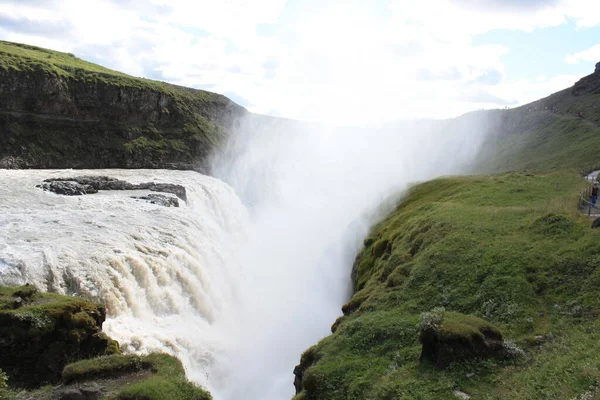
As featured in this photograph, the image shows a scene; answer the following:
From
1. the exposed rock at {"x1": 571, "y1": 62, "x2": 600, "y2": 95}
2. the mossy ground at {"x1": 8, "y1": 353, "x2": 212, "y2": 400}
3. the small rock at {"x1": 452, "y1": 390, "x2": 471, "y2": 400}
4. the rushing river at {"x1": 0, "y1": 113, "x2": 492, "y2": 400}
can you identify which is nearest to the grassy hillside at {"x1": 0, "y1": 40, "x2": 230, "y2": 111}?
the rushing river at {"x1": 0, "y1": 113, "x2": 492, "y2": 400}

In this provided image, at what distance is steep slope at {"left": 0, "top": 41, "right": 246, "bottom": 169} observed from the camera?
62.0m

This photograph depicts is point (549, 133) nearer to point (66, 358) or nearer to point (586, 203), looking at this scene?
point (586, 203)

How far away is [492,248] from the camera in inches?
867

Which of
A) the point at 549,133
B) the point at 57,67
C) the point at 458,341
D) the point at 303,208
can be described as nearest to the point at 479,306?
the point at 458,341

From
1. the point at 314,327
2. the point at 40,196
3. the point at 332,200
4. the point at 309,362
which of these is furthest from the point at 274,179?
the point at 309,362

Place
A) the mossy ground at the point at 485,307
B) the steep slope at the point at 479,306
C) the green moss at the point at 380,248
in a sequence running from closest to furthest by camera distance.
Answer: the mossy ground at the point at 485,307 < the steep slope at the point at 479,306 < the green moss at the point at 380,248

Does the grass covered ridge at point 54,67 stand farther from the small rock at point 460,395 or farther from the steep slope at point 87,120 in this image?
the small rock at point 460,395

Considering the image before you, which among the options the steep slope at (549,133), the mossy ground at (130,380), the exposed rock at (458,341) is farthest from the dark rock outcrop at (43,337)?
the steep slope at (549,133)

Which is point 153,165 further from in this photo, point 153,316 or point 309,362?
point 309,362

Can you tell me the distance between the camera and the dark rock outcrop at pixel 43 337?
16.1 meters

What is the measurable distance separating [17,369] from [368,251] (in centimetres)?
2682

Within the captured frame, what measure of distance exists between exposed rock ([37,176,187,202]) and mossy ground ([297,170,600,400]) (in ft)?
96.2

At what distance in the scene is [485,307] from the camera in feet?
59.5

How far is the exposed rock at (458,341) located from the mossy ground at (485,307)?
1.04 feet
